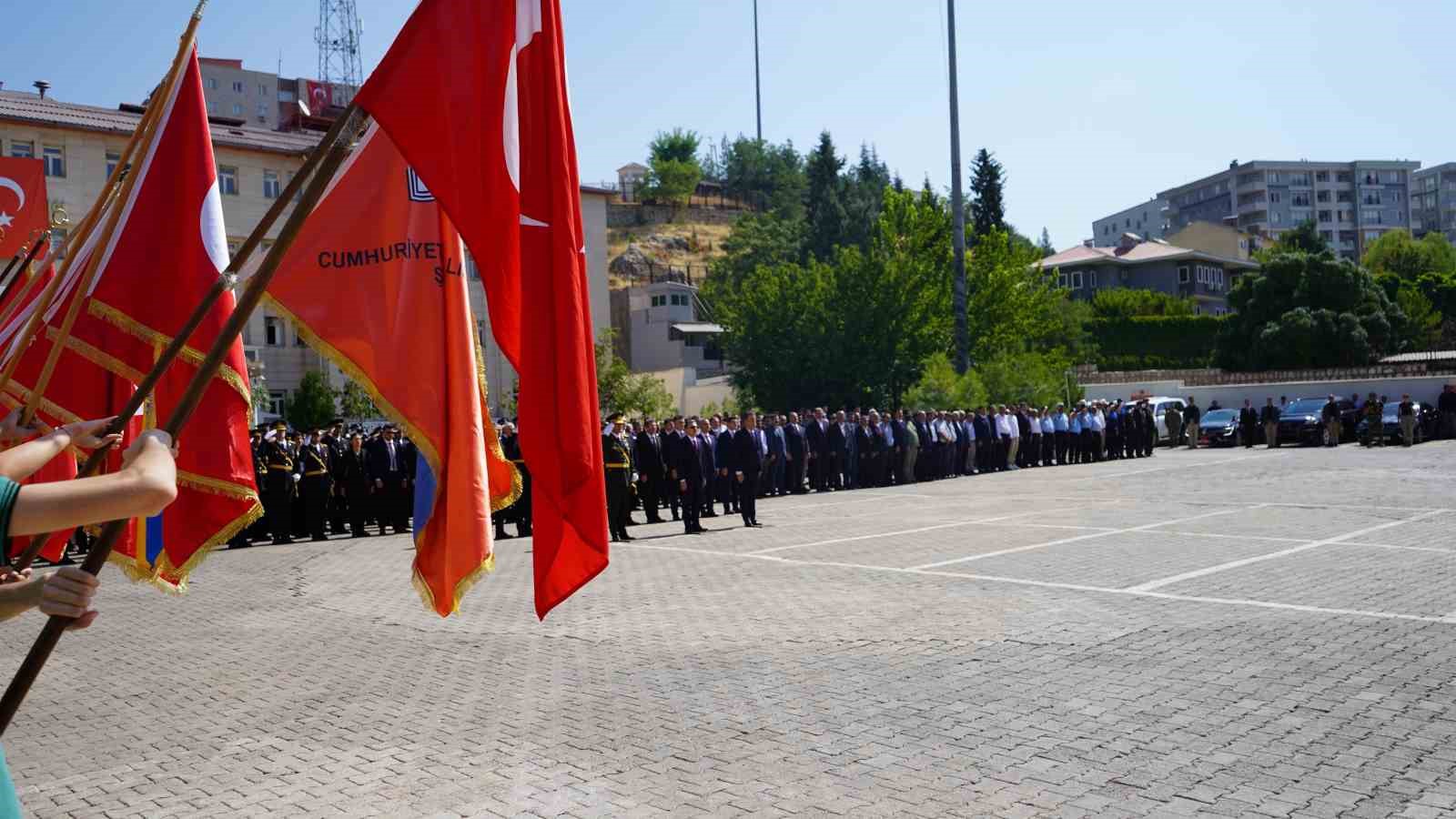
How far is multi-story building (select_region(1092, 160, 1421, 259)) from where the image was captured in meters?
126

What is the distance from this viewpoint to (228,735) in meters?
7.18

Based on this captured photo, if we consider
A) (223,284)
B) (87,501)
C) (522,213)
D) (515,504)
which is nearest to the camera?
(87,501)

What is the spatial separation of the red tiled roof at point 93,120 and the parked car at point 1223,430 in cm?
3320

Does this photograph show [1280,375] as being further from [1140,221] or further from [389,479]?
[1140,221]

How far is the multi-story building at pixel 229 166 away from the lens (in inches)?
1639

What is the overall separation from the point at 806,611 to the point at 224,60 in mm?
109157

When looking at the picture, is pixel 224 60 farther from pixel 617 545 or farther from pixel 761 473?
pixel 617 545

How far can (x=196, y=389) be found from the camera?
3.33 meters

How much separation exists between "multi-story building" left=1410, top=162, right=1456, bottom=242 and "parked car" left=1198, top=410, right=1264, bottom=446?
117 metres

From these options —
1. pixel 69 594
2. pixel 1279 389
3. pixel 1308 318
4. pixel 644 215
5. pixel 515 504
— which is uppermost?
pixel 644 215

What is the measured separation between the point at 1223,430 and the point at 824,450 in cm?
2182

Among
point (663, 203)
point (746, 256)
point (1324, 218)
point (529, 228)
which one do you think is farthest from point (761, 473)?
point (1324, 218)

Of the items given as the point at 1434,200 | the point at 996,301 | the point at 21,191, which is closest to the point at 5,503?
the point at 21,191

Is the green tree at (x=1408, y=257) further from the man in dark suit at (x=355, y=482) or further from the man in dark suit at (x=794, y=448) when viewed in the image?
the man in dark suit at (x=355, y=482)
